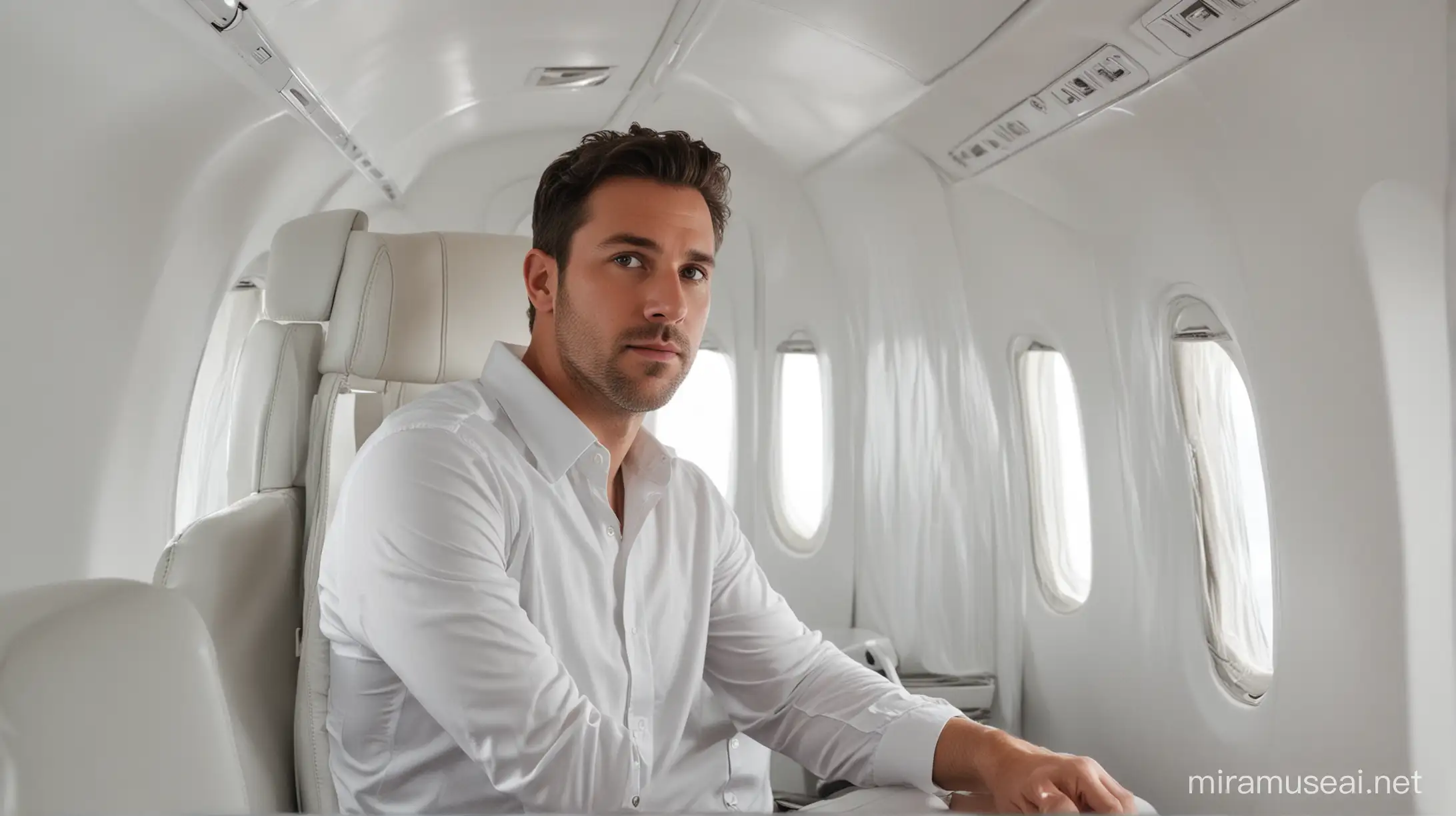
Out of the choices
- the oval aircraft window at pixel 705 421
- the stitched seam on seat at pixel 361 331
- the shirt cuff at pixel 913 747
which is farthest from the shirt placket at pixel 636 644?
the stitched seam on seat at pixel 361 331

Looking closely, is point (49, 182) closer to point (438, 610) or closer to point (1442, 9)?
point (438, 610)

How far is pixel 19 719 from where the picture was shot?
2.26ft

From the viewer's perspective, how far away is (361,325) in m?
1.47

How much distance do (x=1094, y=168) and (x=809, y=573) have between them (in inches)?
28.9

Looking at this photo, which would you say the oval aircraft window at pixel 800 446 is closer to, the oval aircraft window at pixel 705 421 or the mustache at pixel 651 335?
the oval aircraft window at pixel 705 421

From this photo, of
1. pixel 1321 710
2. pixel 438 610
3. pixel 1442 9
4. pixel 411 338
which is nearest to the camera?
pixel 1442 9

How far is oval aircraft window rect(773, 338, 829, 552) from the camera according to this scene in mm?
1538

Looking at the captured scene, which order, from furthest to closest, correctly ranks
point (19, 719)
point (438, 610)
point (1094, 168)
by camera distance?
point (1094, 168) < point (438, 610) < point (19, 719)

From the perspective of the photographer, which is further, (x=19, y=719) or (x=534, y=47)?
(x=534, y=47)

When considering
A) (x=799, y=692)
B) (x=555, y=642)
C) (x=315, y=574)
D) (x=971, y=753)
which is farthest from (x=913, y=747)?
(x=315, y=574)

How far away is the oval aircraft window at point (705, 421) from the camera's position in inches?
56.9

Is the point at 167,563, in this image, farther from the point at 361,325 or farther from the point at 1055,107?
the point at 1055,107

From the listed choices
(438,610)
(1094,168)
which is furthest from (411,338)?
(1094,168)

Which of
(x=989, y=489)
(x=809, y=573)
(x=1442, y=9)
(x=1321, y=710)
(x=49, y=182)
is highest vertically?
(x=1442, y=9)
